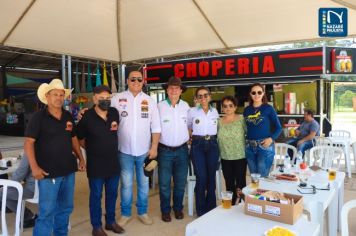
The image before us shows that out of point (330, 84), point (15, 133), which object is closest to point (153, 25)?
point (330, 84)

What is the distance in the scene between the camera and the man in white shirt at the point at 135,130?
3486 mm

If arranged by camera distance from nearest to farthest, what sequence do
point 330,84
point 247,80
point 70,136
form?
point 70,136 → point 247,80 → point 330,84

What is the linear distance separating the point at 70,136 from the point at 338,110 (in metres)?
21.7

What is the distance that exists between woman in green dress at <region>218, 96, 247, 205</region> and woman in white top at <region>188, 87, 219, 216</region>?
88 mm

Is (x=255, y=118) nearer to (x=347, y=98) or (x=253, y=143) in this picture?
(x=253, y=143)

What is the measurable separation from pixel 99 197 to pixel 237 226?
184cm

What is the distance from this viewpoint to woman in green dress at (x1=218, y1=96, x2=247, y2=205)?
143 inches

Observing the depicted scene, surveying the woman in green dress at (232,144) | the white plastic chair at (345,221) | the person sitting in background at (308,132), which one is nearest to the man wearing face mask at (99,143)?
the woman in green dress at (232,144)

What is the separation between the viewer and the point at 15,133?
610 inches

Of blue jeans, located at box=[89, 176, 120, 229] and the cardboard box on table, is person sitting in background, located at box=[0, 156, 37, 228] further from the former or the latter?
the cardboard box on table

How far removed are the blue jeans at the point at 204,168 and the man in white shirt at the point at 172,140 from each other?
0.15 meters

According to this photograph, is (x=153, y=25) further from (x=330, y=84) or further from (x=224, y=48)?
(x=330, y=84)

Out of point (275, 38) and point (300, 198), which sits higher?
point (275, 38)

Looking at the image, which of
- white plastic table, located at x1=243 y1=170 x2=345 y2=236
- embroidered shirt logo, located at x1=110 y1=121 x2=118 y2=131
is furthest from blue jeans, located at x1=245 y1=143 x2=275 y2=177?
embroidered shirt logo, located at x1=110 y1=121 x2=118 y2=131
